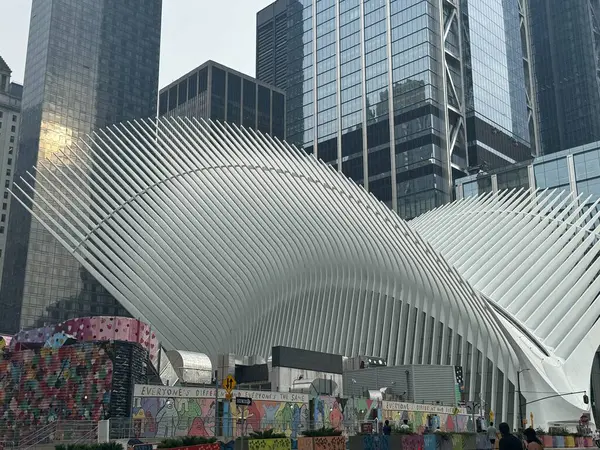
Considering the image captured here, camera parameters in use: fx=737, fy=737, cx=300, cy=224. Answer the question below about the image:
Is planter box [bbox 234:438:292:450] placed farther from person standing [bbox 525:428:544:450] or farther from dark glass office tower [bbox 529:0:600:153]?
dark glass office tower [bbox 529:0:600:153]

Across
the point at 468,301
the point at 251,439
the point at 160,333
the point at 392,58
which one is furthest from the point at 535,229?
the point at 392,58

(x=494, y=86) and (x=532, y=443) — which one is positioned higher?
(x=494, y=86)

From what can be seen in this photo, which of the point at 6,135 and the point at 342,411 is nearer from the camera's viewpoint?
the point at 342,411

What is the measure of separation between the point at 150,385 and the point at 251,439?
30.8 ft

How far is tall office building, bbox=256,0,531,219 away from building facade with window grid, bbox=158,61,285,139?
31.4m

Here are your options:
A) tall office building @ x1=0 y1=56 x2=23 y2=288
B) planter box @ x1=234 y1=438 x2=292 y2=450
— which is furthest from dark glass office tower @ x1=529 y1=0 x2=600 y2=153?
planter box @ x1=234 y1=438 x2=292 y2=450

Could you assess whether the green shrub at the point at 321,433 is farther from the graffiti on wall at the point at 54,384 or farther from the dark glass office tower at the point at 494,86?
the dark glass office tower at the point at 494,86

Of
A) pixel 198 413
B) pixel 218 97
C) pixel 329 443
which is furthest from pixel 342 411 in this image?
pixel 218 97

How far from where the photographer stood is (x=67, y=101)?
15275cm

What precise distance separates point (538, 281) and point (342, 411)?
81.7ft

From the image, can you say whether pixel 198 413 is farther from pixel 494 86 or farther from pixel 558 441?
pixel 494 86

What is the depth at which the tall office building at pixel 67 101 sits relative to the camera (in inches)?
5477

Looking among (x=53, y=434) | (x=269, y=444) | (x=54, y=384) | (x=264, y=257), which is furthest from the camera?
(x=264, y=257)

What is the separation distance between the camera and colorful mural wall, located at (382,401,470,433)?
42.8 m
